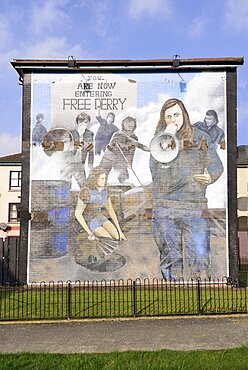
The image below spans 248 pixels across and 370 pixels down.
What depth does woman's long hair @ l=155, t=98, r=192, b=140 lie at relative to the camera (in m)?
18.4

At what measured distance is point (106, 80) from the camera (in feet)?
61.8

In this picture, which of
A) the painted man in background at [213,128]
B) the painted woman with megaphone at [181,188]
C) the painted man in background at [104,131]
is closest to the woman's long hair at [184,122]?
the painted woman with megaphone at [181,188]

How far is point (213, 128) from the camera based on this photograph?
18.4 metres

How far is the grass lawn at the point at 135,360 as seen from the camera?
22.0 feet

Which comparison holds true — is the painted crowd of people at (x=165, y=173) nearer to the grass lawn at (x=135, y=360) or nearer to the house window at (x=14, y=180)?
the grass lawn at (x=135, y=360)

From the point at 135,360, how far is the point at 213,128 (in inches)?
513

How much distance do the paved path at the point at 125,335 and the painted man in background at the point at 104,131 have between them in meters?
9.19

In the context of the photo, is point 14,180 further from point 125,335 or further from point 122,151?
point 125,335

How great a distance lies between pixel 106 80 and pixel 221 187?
22.4 feet

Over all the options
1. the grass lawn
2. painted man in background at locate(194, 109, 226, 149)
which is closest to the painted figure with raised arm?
painted man in background at locate(194, 109, 226, 149)

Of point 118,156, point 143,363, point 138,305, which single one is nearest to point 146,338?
point 143,363

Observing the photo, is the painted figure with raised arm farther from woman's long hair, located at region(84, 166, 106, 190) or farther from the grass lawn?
the grass lawn

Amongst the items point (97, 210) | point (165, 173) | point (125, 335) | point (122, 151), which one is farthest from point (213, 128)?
point (125, 335)

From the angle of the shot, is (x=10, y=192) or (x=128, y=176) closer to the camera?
(x=128, y=176)
